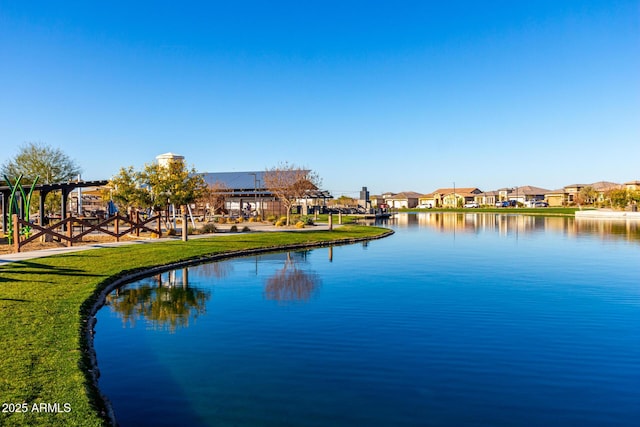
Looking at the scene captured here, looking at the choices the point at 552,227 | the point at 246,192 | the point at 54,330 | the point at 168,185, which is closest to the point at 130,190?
the point at 168,185

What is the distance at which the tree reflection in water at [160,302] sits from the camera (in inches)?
454

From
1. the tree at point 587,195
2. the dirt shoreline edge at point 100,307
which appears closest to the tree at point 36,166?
the dirt shoreline edge at point 100,307

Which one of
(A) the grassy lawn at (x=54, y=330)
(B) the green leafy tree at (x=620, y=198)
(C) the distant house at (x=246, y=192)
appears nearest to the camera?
(A) the grassy lawn at (x=54, y=330)

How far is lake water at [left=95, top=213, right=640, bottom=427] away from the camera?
6656 millimetres

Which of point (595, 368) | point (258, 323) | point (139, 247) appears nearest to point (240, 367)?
point (258, 323)

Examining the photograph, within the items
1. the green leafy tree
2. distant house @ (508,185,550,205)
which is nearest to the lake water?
the green leafy tree

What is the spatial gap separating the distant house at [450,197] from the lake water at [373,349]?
124337 mm

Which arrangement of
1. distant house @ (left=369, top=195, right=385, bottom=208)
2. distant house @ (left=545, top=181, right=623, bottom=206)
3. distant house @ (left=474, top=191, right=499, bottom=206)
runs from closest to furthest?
1. distant house @ (left=369, top=195, right=385, bottom=208)
2. distant house @ (left=545, top=181, right=623, bottom=206)
3. distant house @ (left=474, top=191, right=499, bottom=206)

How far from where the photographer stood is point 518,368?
8.28 metres

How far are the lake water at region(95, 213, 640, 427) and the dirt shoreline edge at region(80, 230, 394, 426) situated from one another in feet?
0.83

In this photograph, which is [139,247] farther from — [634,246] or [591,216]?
[591,216]

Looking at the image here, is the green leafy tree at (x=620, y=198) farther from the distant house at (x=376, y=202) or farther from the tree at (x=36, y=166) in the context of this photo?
the tree at (x=36, y=166)

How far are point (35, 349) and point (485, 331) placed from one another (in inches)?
342

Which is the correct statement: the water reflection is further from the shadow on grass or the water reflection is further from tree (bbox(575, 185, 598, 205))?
tree (bbox(575, 185, 598, 205))
